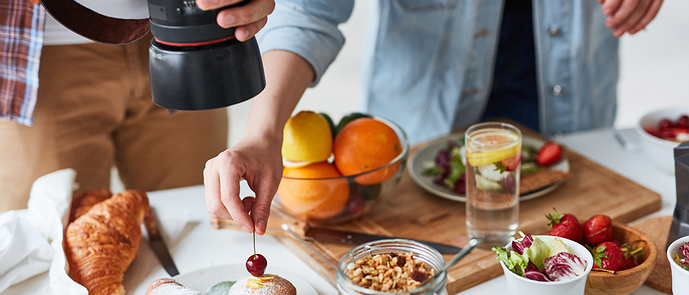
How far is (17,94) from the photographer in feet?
4.25

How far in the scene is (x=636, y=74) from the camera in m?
4.03

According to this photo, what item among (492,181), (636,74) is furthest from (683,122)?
(636,74)

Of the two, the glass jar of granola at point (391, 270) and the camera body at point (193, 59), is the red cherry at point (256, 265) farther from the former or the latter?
the camera body at point (193, 59)

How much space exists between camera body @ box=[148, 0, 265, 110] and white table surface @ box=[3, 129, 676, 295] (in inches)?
9.9

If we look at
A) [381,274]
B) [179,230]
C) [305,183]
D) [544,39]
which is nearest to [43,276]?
[179,230]

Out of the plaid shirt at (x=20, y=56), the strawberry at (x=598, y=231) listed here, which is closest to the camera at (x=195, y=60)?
the strawberry at (x=598, y=231)

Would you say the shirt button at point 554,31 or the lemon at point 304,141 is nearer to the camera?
the lemon at point 304,141

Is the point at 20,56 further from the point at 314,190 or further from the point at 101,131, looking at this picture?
the point at 314,190

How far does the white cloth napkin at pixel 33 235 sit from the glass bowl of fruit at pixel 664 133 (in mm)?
1258

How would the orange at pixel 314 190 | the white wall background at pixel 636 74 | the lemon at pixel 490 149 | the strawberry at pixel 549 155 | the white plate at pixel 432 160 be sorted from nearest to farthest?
the lemon at pixel 490 149, the orange at pixel 314 190, the white plate at pixel 432 160, the strawberry at pixel 549 155, the white wall background at pixel 636 74

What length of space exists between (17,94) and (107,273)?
2.11ft

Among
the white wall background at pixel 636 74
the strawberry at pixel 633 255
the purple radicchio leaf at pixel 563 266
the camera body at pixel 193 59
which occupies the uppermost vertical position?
the camera body at pixel 193 59

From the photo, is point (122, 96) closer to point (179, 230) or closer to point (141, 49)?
point (141, 49)

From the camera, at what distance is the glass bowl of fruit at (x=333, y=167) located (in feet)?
3.45
